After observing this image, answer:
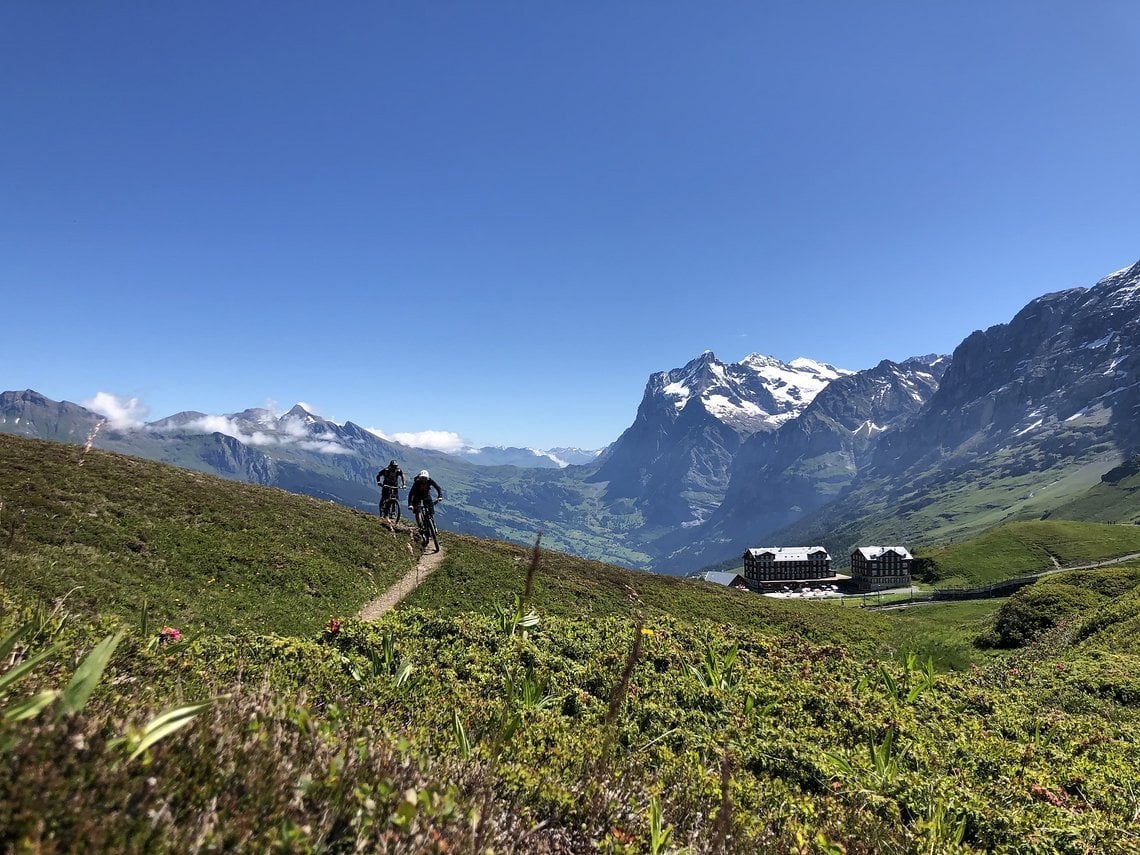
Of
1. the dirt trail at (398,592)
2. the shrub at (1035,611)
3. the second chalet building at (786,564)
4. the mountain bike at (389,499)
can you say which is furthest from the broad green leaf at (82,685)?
the second chalet building at (786,564)

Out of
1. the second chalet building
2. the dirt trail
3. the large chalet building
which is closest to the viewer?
the dirt trail

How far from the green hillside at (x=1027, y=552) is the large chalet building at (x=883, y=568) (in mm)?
5752

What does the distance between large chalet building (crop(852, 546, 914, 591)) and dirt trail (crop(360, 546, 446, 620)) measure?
115m

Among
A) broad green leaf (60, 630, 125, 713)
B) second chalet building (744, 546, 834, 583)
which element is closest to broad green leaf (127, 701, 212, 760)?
broad green leaf (60, 630, 125, 713)

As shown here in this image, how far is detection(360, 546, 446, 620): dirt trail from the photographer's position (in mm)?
23952

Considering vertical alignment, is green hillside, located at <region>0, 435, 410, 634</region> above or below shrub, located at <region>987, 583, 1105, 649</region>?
above

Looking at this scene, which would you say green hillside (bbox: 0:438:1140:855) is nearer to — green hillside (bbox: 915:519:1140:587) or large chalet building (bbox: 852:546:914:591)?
green hillside (bbox: 915:519:1140:587)

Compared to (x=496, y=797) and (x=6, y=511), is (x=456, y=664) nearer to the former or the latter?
(x=496, y=797)

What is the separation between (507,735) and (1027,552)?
131571 mm

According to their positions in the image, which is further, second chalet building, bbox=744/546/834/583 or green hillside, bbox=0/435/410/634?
second chalet building, bbox=744/546/834/583

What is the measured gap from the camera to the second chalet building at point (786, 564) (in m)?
149

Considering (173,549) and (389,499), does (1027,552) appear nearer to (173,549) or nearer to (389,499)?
(389,499)

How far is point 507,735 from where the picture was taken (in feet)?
20.1

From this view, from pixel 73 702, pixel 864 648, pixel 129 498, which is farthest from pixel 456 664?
pixel 129 498
